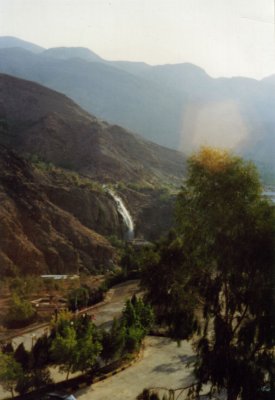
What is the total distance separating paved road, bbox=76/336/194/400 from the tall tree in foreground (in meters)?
4.45

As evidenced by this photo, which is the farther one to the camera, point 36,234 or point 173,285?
point 36,234

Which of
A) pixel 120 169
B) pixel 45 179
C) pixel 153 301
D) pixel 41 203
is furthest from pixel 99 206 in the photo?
pixel 153 301

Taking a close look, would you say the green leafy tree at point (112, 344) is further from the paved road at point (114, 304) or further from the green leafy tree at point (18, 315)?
the green leafy tree at point (18, 315)

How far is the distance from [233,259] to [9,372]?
621 centimetres

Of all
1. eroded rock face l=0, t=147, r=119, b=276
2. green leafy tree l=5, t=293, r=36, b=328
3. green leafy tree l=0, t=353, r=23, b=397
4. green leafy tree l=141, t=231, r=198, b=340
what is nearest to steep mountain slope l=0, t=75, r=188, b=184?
eroded rock face l=0, t=147, r=119, b=276

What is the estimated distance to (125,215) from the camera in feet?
175

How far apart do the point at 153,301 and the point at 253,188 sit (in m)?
3.03

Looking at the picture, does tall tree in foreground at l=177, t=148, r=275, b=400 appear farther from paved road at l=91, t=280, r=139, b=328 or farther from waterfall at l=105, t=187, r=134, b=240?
waterfall at l=105, t=187, r=134, b=240

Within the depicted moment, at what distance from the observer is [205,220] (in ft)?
29.7

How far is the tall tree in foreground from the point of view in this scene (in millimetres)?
8633

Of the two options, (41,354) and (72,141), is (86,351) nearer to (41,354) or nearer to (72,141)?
(41,354)

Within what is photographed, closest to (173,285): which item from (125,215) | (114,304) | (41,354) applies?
(41,354)

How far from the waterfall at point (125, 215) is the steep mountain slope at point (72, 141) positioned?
36.8 ft

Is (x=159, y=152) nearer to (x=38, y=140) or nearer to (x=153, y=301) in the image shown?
(x=38, y=140)
